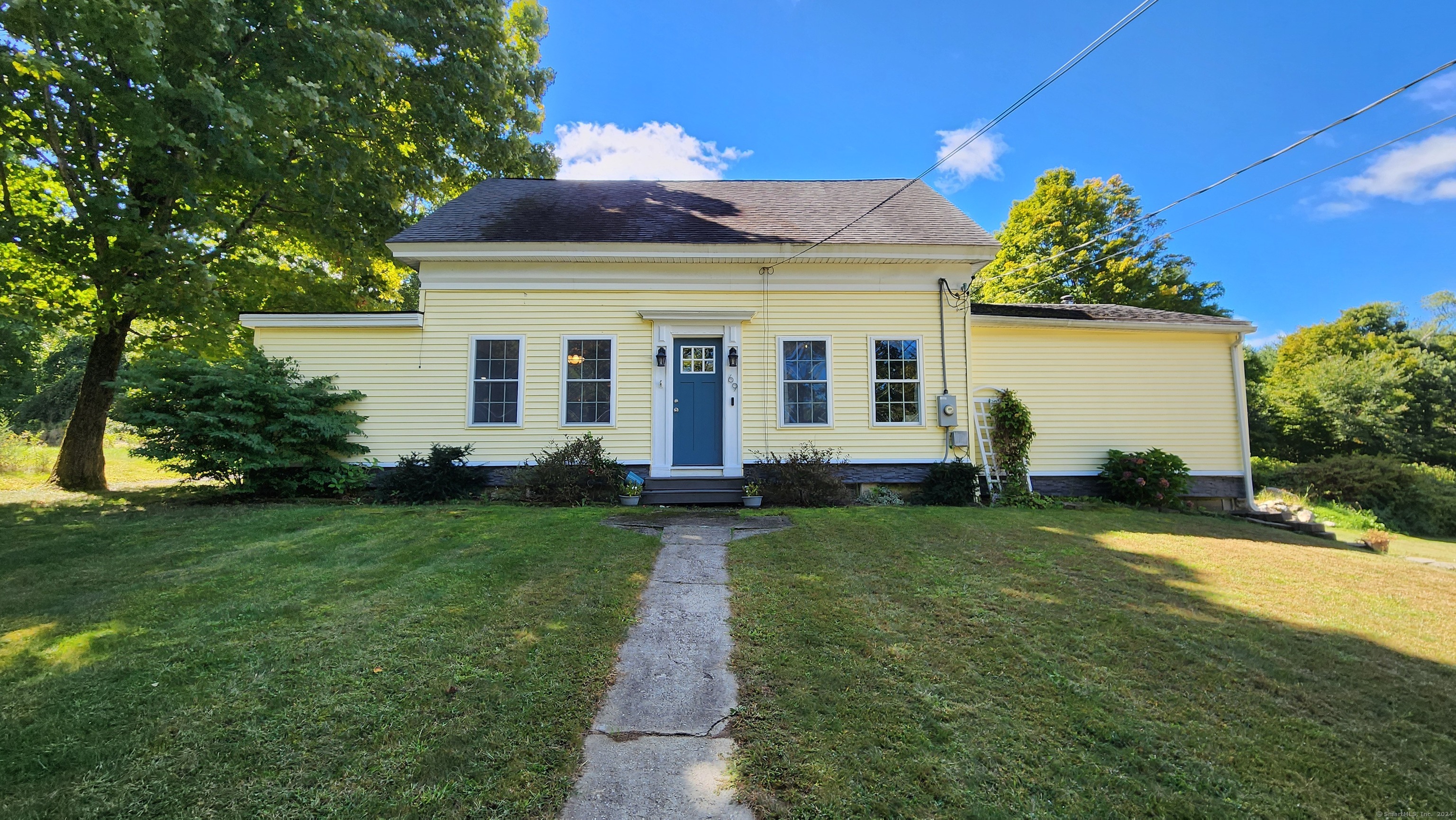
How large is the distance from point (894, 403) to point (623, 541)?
5324mm

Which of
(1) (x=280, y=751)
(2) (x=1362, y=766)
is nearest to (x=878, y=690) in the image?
(2) (x=1362, y=766)

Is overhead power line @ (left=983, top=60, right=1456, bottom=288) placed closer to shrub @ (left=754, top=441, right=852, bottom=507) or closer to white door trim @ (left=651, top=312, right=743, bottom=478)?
shrub @ (left=754, top=441, right=852, bottom=507)

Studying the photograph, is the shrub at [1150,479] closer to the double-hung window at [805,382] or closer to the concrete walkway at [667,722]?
the double-hung window at [805,382]

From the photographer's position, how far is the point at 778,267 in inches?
340

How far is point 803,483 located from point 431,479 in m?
5.61

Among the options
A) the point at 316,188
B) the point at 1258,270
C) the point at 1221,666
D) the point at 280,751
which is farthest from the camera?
the point at 1258,270

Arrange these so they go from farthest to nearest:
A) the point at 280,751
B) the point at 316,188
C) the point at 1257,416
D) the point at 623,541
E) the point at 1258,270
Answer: the point at 1258,270 → the point at 1257,416 → the point at 316,188 → the point at 623,541 → the point at 280,751

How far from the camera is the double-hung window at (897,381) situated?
8.67 metres

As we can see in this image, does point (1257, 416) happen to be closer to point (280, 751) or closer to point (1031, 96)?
point (1031, 96)

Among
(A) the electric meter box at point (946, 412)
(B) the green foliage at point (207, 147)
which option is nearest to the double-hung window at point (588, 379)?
(B) the green foliage at point (207, 147)

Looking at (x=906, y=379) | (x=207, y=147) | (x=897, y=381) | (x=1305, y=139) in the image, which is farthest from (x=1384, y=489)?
(x=207, y=147)

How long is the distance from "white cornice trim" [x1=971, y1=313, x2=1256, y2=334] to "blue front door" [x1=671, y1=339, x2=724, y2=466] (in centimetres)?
455

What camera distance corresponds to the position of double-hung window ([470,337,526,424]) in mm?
8383

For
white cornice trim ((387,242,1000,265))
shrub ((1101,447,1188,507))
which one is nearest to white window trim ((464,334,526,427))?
white cornice trim ((387,242,1000,265))
